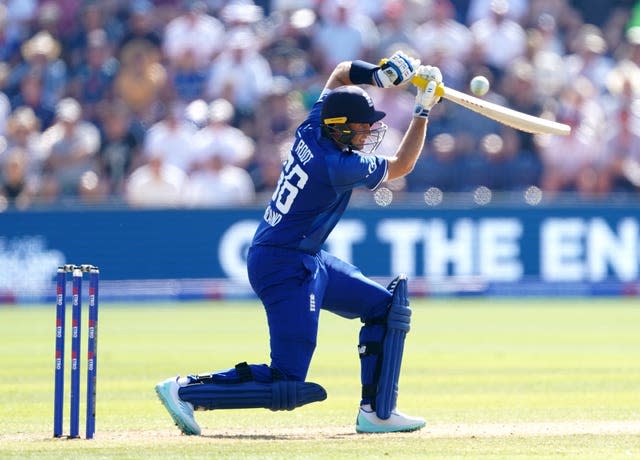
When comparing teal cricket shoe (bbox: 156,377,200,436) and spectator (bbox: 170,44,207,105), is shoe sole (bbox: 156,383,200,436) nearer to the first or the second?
teal cricket shoe (bbox: 156,377,200,436)

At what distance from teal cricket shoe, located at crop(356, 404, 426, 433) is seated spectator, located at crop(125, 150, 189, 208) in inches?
427

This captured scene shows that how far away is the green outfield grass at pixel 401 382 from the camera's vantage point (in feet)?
24.0

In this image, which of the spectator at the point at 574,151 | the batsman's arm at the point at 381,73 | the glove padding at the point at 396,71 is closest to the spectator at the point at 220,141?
the spectator at the point at 574,151

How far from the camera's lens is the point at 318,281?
7.82 metres

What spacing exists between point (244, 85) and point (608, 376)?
9.90 meters

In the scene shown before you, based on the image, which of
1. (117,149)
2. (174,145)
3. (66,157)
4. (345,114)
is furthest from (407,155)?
(117,149)

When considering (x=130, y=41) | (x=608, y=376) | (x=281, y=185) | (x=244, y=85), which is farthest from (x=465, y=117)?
(x=281, y=185)

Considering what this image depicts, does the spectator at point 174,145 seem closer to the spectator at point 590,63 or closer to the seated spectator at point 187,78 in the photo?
the seated spectator at point 187,78

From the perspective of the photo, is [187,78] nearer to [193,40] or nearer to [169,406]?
[193,40]

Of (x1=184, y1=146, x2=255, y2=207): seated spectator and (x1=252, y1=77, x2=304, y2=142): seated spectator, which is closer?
(x1=184, y1=146, x2=255, y2=207): seated spectator

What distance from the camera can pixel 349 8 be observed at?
796 inches

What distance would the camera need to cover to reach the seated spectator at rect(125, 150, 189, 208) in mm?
18609

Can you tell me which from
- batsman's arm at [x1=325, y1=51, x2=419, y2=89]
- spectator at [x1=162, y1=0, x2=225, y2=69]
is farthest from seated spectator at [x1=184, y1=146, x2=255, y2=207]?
batsman's arm at [x1=325, y1=51, x2=419, y2=89]

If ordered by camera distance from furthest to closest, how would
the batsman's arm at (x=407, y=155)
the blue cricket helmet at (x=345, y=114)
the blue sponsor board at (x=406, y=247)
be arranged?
the blue sponsor board at (x=406, y=247) → the batsman's arm at (x=407, y=155) → the blue cricket helmet at (x=345, y=114)
